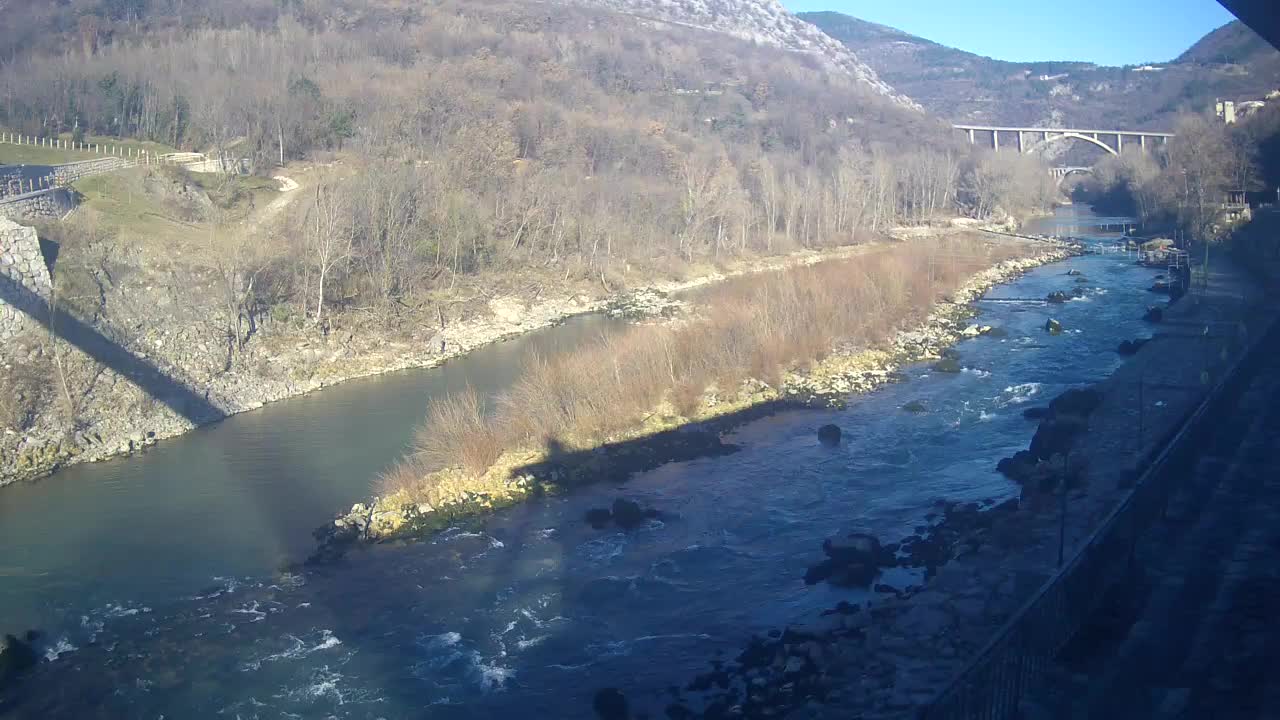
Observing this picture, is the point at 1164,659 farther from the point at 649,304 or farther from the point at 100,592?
the point at 649,304

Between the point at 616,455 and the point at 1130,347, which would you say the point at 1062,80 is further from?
the point at 616,455

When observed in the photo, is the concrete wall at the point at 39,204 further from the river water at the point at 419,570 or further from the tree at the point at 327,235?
the river water at the point at 419,570

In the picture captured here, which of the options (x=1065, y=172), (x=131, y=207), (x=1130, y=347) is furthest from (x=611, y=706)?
(x=1065, y=172)

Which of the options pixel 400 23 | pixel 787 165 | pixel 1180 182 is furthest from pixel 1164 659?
pixel 400 23

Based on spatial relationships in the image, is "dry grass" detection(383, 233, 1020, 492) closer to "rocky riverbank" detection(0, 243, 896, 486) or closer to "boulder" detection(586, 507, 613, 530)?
"boulder" detection(586, 507, 613, 530)

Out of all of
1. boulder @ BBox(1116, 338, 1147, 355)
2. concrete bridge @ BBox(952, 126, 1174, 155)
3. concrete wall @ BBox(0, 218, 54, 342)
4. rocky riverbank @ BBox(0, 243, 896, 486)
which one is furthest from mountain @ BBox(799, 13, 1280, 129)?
concrete wall @ BBox(0, 218, 54, 342)
